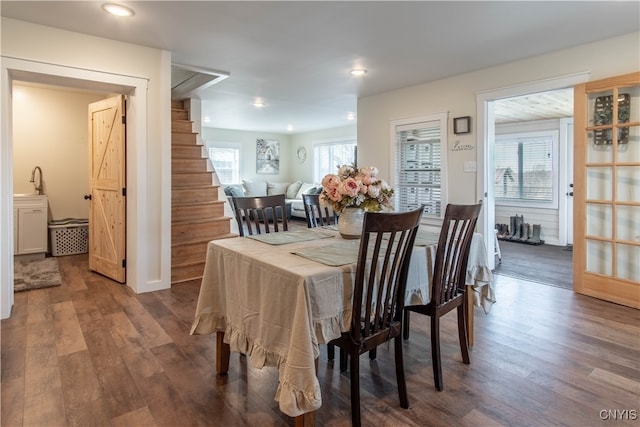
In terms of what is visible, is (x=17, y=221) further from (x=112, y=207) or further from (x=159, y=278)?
(x=159, y=278)

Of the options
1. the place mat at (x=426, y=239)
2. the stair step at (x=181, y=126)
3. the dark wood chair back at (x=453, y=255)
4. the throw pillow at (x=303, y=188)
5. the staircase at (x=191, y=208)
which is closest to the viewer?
the dark wood chair back at (x=453, y=255)

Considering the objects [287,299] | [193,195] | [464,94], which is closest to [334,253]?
[287,299]

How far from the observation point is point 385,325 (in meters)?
1.77

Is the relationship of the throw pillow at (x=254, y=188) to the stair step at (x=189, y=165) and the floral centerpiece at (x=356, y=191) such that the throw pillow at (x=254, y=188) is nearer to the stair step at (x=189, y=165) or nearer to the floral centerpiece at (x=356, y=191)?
the stair step at (x=189, y=165)

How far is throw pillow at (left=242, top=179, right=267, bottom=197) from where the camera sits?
960 cm

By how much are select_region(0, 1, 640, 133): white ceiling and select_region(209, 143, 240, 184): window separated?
5.39 metres

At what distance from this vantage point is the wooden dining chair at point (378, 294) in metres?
1.56

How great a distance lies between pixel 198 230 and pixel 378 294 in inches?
124

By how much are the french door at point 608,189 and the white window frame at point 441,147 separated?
1440mm

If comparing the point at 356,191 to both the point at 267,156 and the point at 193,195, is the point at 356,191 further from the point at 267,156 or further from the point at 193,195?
the point at 267,156

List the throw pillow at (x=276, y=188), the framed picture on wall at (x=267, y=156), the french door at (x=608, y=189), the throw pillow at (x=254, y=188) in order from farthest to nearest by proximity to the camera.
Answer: the framed picture on wall at (x=267, y=156) → the throw pillow at (x=276, y=188) → the throw pillow at (x=254, y=188) → the french door at (x=608, y=189)

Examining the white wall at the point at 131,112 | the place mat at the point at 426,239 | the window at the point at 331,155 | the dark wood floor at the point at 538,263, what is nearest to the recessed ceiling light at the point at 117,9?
the white wall at the point at 131,112

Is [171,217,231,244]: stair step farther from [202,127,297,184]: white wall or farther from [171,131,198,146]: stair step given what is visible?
[202,127,297,184]: white wall

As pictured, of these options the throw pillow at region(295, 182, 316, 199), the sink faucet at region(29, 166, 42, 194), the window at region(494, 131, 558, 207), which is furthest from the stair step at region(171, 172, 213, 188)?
the window at region(494, 131, 558, 207)
